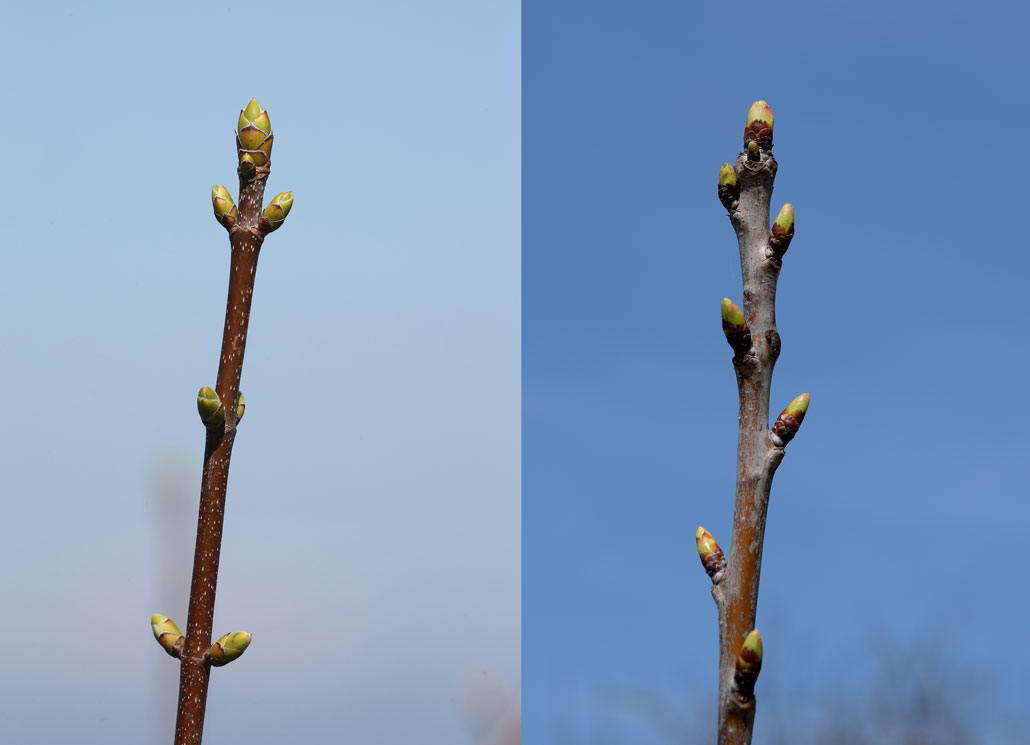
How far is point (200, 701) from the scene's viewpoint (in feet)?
15.2

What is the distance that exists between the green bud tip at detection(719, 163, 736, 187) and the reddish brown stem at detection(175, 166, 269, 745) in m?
2.12

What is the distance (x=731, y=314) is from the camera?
427cm

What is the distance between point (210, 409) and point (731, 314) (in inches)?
89.4

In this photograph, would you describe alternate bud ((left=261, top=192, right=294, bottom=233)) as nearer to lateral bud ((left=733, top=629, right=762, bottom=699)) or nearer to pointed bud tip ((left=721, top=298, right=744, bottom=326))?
pointed bud tip ((left=721, top=298, right=744, bottom=326))

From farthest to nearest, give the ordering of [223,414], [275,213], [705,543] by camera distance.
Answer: [275,213]
[223,414]
[705,543]

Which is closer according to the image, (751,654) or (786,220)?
(751,654)

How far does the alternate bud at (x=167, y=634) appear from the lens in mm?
4758

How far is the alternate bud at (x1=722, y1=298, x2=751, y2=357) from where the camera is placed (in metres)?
4.27

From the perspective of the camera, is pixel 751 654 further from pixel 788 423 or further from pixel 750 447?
pixel 788 423

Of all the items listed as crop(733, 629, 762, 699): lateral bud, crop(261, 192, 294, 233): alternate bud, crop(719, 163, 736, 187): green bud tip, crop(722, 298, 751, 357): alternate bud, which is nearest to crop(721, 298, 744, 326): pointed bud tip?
crop(722, 298, 751, 357): alternate bud

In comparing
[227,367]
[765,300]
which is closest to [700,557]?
[765,300]

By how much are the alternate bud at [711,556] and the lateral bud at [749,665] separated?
363 mm

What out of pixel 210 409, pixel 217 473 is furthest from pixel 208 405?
pixel 217 473

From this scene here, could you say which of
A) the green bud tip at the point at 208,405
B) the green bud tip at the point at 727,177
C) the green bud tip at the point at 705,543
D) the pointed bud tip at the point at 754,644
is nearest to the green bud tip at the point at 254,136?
the green bud tip at the point at 208,405
